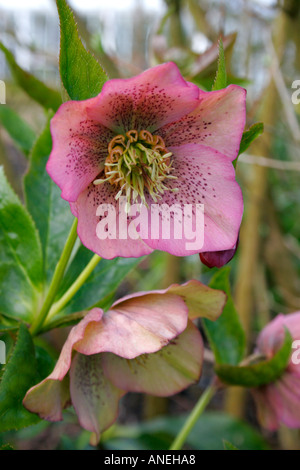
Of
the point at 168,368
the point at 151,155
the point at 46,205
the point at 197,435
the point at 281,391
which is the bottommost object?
the point at 197,435

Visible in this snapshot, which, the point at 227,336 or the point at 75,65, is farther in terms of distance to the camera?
the point at 227,336

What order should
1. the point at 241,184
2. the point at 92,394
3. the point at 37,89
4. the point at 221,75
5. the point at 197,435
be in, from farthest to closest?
the point at 241,184
the point at 197,435
the point at 37,89
the point at 92,394
the point at 221,75

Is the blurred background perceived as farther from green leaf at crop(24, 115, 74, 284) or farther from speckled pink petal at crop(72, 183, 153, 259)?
speckled pink petal at crop(72, 183, 153, 259)

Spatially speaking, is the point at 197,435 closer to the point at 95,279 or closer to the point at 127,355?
the point at 95,279

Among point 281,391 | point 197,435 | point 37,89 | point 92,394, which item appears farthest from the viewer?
point 197,435

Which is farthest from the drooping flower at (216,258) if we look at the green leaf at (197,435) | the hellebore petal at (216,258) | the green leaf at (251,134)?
the green leaf at (197,435)

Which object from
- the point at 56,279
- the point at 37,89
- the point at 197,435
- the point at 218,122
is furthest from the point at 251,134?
the point at 197,435

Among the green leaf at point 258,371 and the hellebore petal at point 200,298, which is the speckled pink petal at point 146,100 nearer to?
the hellebore petal at point 200,298

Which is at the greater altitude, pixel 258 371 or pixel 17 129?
pixel 17 129

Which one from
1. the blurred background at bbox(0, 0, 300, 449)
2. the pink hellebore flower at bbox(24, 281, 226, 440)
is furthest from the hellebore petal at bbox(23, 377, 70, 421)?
the blurred background at bbox(0, 0, 300, 449)
